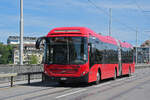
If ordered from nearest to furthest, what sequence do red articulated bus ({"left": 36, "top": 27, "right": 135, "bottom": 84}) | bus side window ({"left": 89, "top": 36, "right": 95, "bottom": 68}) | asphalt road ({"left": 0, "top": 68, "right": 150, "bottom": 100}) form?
asphalt road ({"left": 0, "top": 68, "right": 150, "bottom": 100}) → red articulated bus ({"left": 36, "top": 27, "right": 135, "bottom": 84}) → bus side window ({"left": 89, "top": 36, "right": 95, "bottom": 68})

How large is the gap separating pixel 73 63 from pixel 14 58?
173408 millimetres

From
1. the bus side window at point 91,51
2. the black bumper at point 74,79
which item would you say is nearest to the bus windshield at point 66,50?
the bus side window at point 91,51

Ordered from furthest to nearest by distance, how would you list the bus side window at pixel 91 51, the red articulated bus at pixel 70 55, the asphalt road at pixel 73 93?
the bus side window at pixel 91 51 → the red articulated bus at pixel 70 55 → the asphalt road at pixel 73 93

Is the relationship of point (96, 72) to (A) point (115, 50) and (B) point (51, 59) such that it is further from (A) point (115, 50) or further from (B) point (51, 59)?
(A) point (115, 50)

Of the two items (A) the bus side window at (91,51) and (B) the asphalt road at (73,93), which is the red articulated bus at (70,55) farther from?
(B) the asphalt road at (73,93)

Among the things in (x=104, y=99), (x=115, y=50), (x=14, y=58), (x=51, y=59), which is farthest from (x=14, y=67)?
(x=14, y=58)

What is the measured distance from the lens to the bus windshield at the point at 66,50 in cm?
1642

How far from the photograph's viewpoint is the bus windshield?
16422 millimetres

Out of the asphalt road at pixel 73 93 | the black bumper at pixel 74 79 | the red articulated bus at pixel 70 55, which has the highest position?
the red articulated bus at pixel 70 55

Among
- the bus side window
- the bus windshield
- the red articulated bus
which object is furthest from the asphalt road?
the bus side window

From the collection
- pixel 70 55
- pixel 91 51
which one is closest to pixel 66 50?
pixel 70 55

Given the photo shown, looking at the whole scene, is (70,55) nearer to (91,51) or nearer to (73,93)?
(91,51)

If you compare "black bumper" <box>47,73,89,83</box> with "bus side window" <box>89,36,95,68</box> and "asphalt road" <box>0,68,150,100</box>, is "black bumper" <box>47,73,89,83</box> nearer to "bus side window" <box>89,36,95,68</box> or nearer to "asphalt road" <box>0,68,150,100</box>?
"asphalt road" <box>0,68,150,100</box>

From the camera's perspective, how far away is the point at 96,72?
60.6 feet
